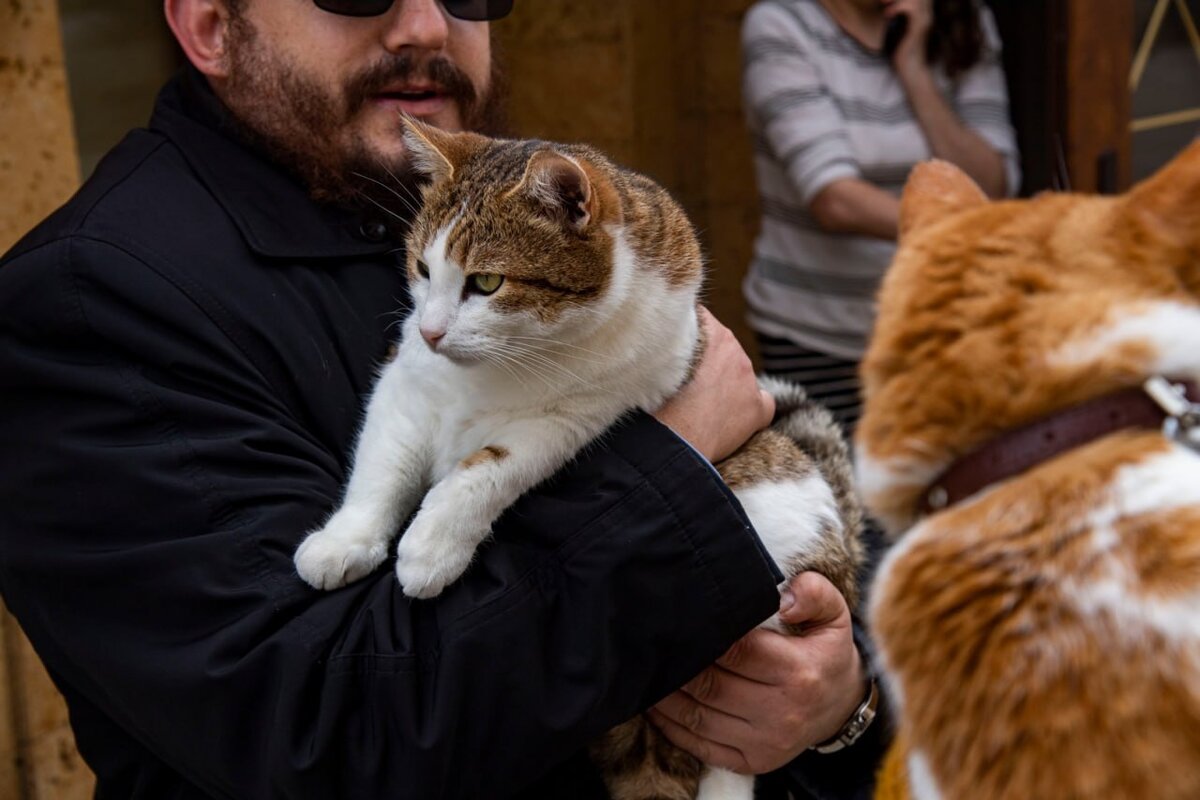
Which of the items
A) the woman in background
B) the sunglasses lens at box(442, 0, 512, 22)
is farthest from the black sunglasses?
the woman in background

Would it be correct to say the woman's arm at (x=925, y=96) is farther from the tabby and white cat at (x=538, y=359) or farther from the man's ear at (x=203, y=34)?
the man's ear at (x=203, y=34)

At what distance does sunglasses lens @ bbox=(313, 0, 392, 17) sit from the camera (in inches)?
68.7

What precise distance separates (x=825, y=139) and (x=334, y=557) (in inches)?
79.8

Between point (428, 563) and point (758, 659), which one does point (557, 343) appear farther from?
point (758, 659)

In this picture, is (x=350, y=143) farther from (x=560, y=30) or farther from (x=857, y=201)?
(x=560, y=30)

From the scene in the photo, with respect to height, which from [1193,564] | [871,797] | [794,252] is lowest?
[794,252]

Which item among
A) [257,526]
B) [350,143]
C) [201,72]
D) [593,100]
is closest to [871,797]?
[257,526]

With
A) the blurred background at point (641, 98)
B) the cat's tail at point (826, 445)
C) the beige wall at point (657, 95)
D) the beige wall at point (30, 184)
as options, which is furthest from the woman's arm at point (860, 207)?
the beige wall at point (30, 184)

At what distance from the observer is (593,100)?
3.88 metres

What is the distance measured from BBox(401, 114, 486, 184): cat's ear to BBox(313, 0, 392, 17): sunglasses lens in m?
0.16

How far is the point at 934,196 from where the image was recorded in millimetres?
1432

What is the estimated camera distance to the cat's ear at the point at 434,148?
1.75m

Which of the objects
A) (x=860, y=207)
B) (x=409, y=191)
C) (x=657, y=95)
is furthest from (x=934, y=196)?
(x=657, y=95)

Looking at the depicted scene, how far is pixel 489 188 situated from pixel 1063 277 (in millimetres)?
806
